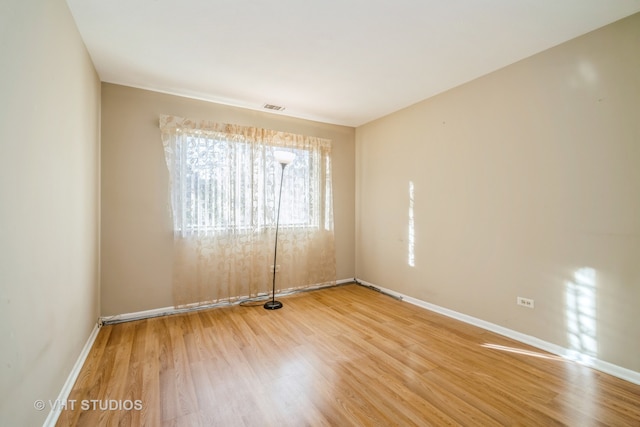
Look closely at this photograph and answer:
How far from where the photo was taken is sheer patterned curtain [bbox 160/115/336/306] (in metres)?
3.20

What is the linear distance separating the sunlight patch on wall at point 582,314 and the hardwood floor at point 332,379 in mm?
151

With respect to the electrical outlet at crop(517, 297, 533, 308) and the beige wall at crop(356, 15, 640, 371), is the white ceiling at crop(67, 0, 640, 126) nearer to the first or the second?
the beige wall at crop(356, 15, 640, 371)

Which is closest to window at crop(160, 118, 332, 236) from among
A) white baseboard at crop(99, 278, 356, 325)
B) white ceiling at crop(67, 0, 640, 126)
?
white ceiling at crop(67, 0, 640, 126)

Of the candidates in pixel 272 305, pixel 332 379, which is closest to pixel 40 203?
pixel 332 379

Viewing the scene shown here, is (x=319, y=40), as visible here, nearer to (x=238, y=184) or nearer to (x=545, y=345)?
(x=238, y=184)

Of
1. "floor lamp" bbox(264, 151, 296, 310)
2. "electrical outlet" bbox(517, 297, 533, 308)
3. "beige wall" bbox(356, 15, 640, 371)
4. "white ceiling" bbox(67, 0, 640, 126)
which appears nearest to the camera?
"white ceiling" bbox(67, 0, 640, 126)

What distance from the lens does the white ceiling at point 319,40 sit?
6.22 ft

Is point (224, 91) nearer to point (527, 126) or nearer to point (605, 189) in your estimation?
point (527, 126)

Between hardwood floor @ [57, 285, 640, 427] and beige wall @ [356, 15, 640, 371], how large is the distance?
0.38 metres

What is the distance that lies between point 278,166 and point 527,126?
279cm

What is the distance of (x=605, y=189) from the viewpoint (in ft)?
6.81

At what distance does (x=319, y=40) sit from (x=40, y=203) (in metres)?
2.15

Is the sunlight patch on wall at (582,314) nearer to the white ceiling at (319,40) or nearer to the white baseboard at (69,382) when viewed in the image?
the white ceiling at (319,40)

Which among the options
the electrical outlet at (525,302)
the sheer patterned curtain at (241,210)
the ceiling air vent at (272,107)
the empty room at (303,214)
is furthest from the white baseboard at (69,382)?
the electrical outlet at (525,302)
